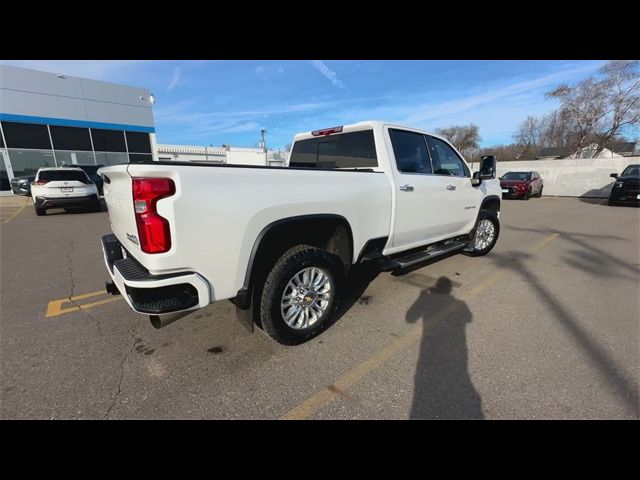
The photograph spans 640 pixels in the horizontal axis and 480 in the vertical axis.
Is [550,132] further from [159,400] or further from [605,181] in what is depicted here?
[159,400]

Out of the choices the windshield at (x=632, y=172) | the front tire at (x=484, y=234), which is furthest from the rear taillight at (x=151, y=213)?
the windshield at (x=632, y=172)

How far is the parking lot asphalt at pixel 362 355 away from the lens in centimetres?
220

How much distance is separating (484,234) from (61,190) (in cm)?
1228

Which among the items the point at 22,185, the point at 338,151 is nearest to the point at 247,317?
the point at 338,151

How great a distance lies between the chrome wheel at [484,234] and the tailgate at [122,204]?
514cm

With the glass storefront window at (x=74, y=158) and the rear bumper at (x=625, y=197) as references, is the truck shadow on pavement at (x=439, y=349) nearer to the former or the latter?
the rear bumper at (x=625, y=197)

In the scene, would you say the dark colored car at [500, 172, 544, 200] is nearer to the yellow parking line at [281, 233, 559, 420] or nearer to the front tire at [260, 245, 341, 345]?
the yellow parking line at [281, 233, 559, 420]

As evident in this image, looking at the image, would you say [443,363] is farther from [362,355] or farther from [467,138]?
[467,138]

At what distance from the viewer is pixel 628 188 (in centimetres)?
1355

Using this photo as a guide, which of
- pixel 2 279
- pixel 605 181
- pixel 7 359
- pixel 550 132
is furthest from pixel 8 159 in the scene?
pixel 550 132

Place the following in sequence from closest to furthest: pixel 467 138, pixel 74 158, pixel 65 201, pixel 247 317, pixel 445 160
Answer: pixel 247 317 → pixel 445 160 → pixel 65 201 → pixel 74 158 → pixel 467 138

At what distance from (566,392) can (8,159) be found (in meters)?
26.3

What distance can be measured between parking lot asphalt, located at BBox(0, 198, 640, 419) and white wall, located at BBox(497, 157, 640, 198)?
62.0 ft
